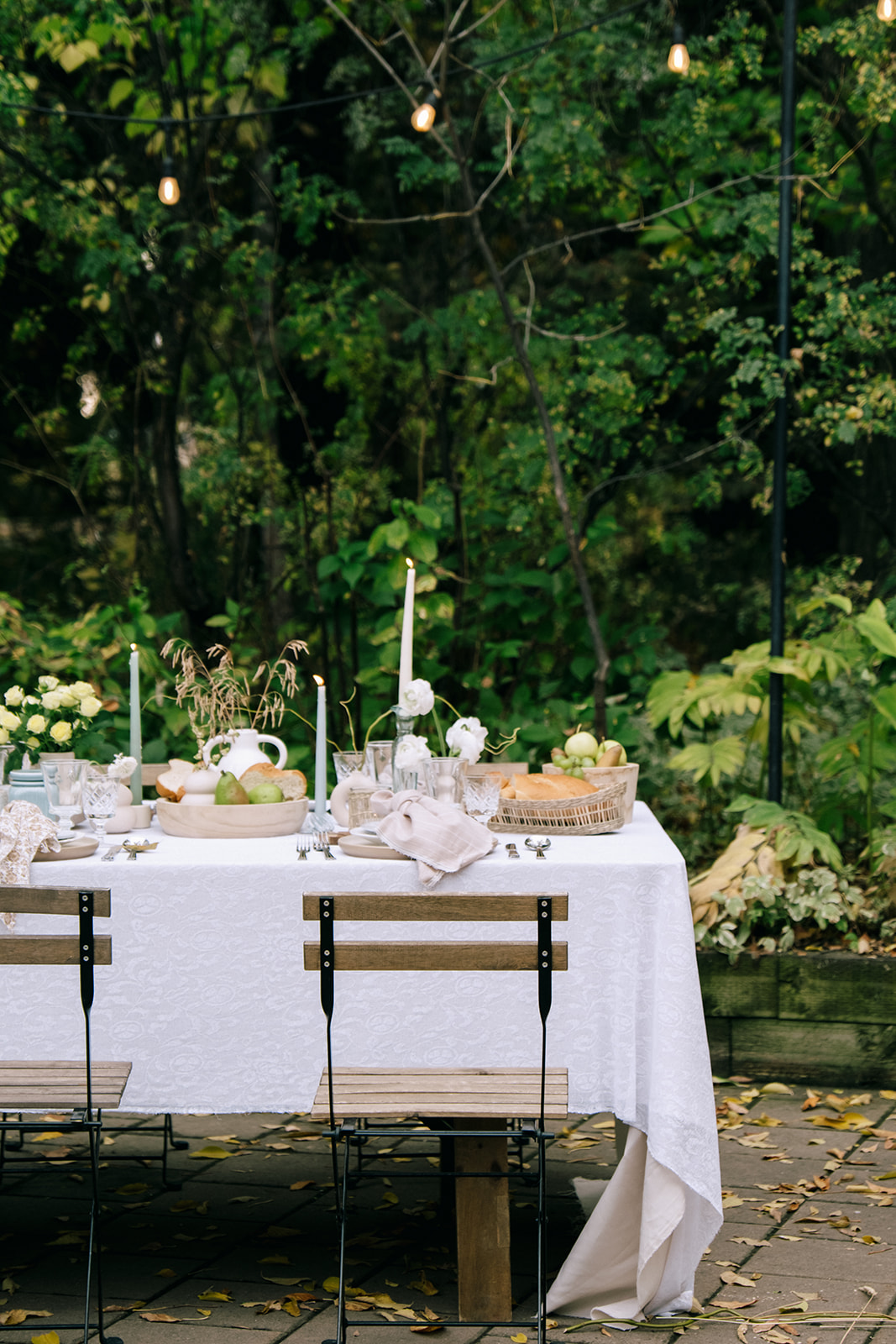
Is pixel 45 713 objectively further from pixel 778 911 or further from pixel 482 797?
pixel 778 911

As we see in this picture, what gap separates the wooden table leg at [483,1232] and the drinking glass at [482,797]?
64 centimetres

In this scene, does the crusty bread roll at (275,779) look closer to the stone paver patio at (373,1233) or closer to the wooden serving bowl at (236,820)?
the wooden serving bowl at (236,820)

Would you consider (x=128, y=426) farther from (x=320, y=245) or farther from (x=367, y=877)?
(x=367, y=877)

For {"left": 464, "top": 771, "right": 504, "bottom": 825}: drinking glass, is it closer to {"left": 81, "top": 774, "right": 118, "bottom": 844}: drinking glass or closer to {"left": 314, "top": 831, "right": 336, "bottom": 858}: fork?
{"left": 314, "top": 831, "right": 336, "bottom": 858}: fork

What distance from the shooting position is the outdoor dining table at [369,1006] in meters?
2.77

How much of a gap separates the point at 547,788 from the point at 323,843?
0.52m

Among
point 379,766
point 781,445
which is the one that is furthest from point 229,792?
point 781,445

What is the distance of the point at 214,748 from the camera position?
346cm

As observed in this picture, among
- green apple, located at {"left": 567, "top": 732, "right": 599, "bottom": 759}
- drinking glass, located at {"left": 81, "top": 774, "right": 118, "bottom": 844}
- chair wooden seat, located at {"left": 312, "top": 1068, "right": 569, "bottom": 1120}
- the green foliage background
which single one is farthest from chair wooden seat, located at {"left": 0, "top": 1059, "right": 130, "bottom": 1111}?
the green foliage background

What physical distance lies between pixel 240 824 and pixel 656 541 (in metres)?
3.77

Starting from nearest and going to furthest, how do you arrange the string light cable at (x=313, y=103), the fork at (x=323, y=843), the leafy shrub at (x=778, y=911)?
1. the fork at (x=323, y=843)
2. the leafy shrub at (x=778, y=911)
3. the string light cable at (x=313, y=103)

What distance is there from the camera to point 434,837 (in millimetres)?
2770

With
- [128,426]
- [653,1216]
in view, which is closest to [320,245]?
[128,426]

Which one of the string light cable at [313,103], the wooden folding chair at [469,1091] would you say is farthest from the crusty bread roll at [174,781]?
the string light cable at [313,103]
